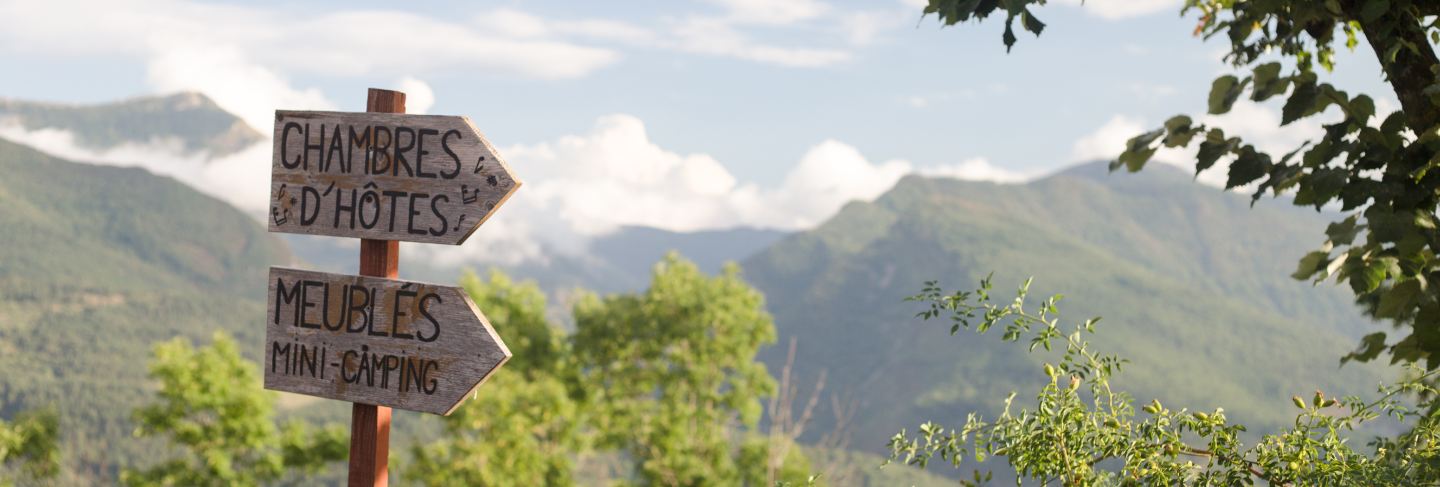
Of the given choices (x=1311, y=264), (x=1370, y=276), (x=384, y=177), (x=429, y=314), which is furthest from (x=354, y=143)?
(x=1370, y=276)

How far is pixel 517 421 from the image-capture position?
24266mm

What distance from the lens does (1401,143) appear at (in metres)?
2.87

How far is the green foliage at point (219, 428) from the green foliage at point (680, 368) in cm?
623

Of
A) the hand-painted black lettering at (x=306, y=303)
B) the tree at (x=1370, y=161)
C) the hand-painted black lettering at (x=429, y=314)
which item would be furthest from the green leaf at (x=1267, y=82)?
the hand-painted black lettering at (x=306, y=303)

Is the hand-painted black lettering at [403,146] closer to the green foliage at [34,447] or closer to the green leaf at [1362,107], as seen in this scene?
the green leaf at [1362,107]

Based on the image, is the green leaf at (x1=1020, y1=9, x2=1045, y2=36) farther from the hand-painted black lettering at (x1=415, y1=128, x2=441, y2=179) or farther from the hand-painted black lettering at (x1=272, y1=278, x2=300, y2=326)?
the hand-painted black lettering at (x1=272, y1=278, x2=300, y2=326)

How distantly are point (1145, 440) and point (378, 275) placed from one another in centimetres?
277

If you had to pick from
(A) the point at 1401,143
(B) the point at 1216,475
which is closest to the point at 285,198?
(B) the point at 1216,475

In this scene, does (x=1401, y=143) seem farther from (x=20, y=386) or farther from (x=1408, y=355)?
(x=20, y=386)

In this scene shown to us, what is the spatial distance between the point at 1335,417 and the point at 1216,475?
570 millimetres

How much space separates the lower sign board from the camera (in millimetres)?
Result: 3959

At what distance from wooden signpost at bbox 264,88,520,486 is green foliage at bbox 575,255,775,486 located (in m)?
20.8

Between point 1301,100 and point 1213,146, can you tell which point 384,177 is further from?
point 1301,100

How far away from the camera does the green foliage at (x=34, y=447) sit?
24058 mm
